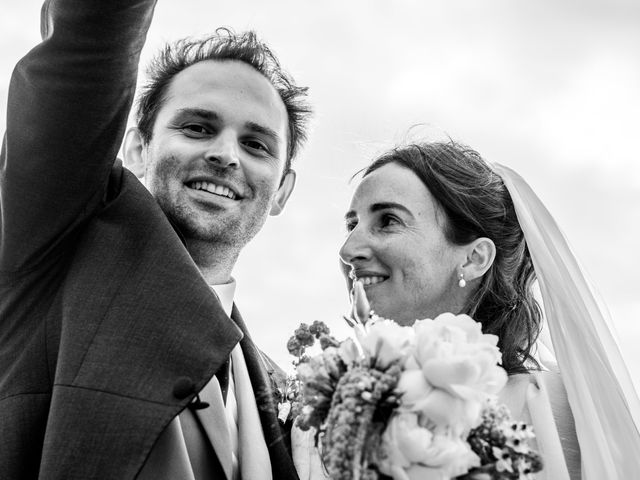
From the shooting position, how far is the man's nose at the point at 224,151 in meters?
4.70

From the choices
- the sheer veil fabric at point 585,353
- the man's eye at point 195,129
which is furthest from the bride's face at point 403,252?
the man's eye at point 195,129

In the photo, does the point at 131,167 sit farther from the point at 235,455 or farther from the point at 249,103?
the point at 235,455

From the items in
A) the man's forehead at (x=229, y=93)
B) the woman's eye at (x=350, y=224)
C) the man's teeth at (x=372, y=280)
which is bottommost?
the man's teeth at (x=372, y=280)

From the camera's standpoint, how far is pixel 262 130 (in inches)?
197

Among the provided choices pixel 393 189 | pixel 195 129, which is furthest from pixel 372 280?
pixel 195 129

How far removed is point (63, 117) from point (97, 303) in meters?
0.88

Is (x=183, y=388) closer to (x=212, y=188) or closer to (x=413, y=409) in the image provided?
(x=413, y=409)

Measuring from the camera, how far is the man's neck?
484 cm

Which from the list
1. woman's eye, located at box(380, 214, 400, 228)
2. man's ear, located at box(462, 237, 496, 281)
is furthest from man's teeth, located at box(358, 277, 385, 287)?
man's ear, located at box(462, 237, 496, 281)

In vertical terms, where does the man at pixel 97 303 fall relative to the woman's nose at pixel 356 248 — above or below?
below

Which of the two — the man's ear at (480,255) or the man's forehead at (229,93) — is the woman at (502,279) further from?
the man's forehead at (229,93)

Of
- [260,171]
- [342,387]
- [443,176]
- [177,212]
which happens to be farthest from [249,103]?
[342,387]

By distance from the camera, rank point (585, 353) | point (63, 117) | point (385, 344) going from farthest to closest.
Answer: point (585, 353) → point (63, 117) → point (385, 344)

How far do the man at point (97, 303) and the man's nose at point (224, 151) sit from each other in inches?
29.8
